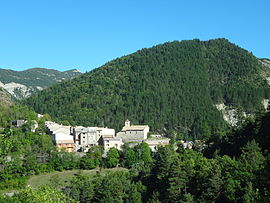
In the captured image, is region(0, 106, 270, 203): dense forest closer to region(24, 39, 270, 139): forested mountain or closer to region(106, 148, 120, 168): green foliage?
region(106, 148, 120, 168): green foliage

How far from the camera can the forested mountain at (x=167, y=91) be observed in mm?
135875

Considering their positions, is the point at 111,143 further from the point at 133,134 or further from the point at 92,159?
the point at 92,159

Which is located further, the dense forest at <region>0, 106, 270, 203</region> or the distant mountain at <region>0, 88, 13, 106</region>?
the distant mountain at <region>0, 88, 13, 106</region>

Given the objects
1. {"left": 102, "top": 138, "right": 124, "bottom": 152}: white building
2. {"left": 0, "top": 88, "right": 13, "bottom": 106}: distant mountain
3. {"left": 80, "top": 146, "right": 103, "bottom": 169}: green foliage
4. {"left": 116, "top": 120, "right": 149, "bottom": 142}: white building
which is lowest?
{"left": 80, "top": 146, "right": 103, "bottom": 169}: green foliage

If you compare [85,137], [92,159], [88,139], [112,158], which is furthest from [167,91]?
[92,159]

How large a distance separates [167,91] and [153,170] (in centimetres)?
10616

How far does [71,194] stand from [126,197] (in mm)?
9456

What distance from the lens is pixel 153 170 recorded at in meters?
53.7

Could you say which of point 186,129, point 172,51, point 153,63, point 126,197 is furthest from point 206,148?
point 172,51

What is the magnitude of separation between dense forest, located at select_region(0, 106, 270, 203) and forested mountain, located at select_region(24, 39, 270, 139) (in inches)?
1854

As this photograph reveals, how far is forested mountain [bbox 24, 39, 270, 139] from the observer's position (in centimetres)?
13588

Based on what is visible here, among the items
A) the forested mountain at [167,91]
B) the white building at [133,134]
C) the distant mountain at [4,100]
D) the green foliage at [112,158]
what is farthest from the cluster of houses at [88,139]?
the forested mountain at [167,91]

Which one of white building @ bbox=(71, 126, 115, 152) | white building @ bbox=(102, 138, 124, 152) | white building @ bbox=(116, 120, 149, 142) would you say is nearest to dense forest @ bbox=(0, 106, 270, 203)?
white building @ bbox=(102, 138, 124, 152)

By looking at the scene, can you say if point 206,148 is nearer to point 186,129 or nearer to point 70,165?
point 70,165
